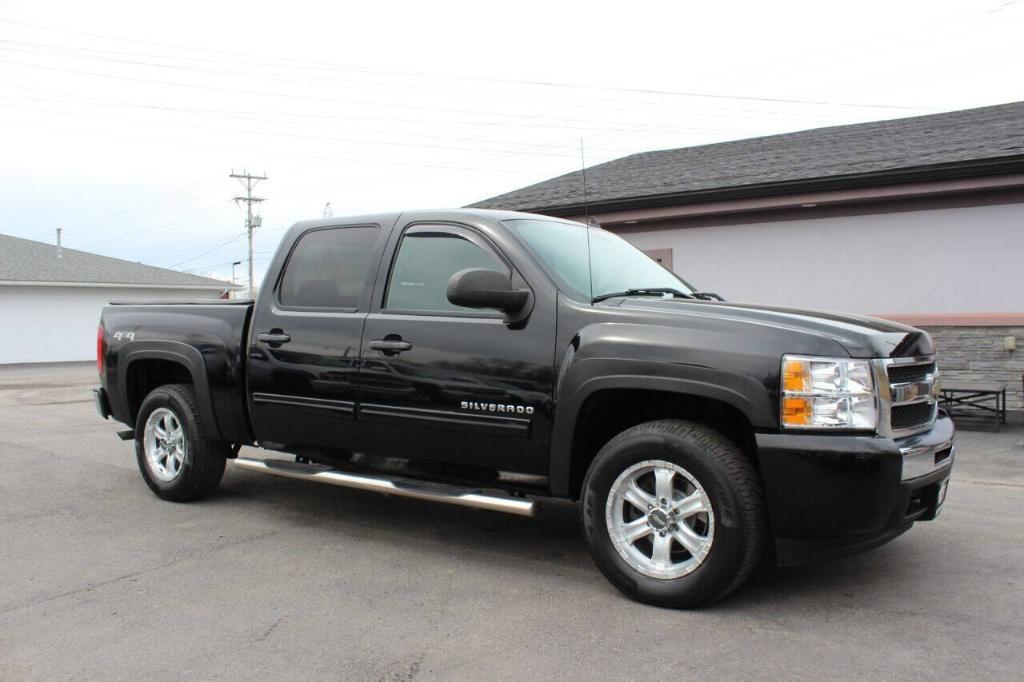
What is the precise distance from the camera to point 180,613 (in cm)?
393

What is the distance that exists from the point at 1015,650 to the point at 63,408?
530 inches

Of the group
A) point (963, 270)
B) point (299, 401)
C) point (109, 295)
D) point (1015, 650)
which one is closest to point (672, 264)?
point (963, 270)

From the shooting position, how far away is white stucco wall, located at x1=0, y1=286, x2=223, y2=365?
29.8 metres

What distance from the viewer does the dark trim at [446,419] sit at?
14.2ft

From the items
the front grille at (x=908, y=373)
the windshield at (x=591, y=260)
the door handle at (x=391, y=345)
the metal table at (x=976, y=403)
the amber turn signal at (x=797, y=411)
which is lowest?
the metal table at (x=976, y=403)

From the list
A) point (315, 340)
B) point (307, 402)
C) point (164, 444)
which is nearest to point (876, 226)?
point (315, 340)

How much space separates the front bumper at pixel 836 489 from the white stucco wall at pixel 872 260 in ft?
24.9

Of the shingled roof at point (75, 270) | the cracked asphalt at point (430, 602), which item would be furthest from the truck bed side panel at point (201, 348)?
the shingled roof at point (75, 270)

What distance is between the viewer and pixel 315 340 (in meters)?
5.14

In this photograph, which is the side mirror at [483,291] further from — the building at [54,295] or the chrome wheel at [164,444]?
the building at [54,295]

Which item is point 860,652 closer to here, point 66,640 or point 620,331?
point 620,331

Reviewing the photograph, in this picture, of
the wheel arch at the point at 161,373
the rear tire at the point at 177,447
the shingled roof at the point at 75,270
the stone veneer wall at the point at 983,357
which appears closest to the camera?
the wheel arch at the point at 161,373

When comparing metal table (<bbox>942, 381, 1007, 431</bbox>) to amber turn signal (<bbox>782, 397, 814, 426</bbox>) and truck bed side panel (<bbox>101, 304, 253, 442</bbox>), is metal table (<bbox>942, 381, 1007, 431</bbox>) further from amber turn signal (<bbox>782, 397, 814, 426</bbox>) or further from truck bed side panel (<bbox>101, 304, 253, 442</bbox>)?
truck bed side panel (<bbox>101, 304, 253, 442</bbox>)

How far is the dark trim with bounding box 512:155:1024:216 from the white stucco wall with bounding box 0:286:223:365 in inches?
880
